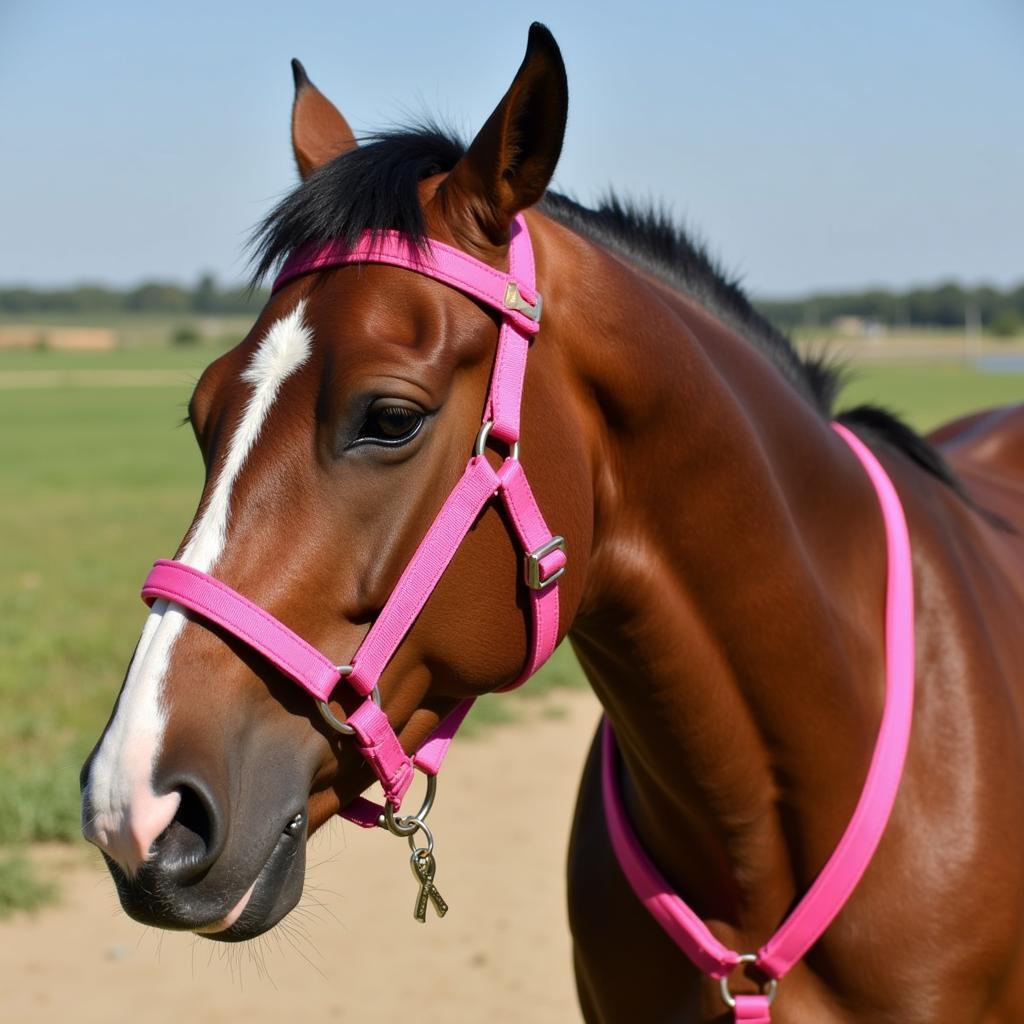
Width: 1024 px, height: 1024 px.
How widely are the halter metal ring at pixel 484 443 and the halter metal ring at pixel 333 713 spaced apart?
39 centimetres

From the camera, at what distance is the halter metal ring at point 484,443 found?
5.91ft

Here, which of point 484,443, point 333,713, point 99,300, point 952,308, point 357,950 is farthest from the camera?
point 99,300

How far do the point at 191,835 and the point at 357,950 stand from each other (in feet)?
11.6

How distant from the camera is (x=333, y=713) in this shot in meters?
1.71

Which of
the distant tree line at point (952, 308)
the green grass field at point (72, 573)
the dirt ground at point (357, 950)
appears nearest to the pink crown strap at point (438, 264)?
the green grass field at point (72, 573)

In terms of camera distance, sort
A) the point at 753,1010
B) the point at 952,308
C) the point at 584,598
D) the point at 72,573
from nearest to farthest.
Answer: the point at 584,598, the point at 753,1010, the point at 72,573, the point at 952,308

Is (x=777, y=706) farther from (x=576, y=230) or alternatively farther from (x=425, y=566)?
(x=576, y=230)

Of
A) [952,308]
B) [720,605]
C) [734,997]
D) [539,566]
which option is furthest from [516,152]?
[952,308]

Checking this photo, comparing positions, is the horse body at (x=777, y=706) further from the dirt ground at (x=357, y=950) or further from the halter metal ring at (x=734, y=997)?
the dirt ground at (x=357, y=950)

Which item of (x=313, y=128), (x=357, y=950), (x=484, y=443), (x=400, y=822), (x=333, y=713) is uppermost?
(x=313, y=128)

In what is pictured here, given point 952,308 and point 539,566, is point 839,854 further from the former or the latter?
point 952,308

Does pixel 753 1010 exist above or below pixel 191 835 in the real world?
below

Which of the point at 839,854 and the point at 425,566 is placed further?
the point at 839,854

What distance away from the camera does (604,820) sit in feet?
8.84
